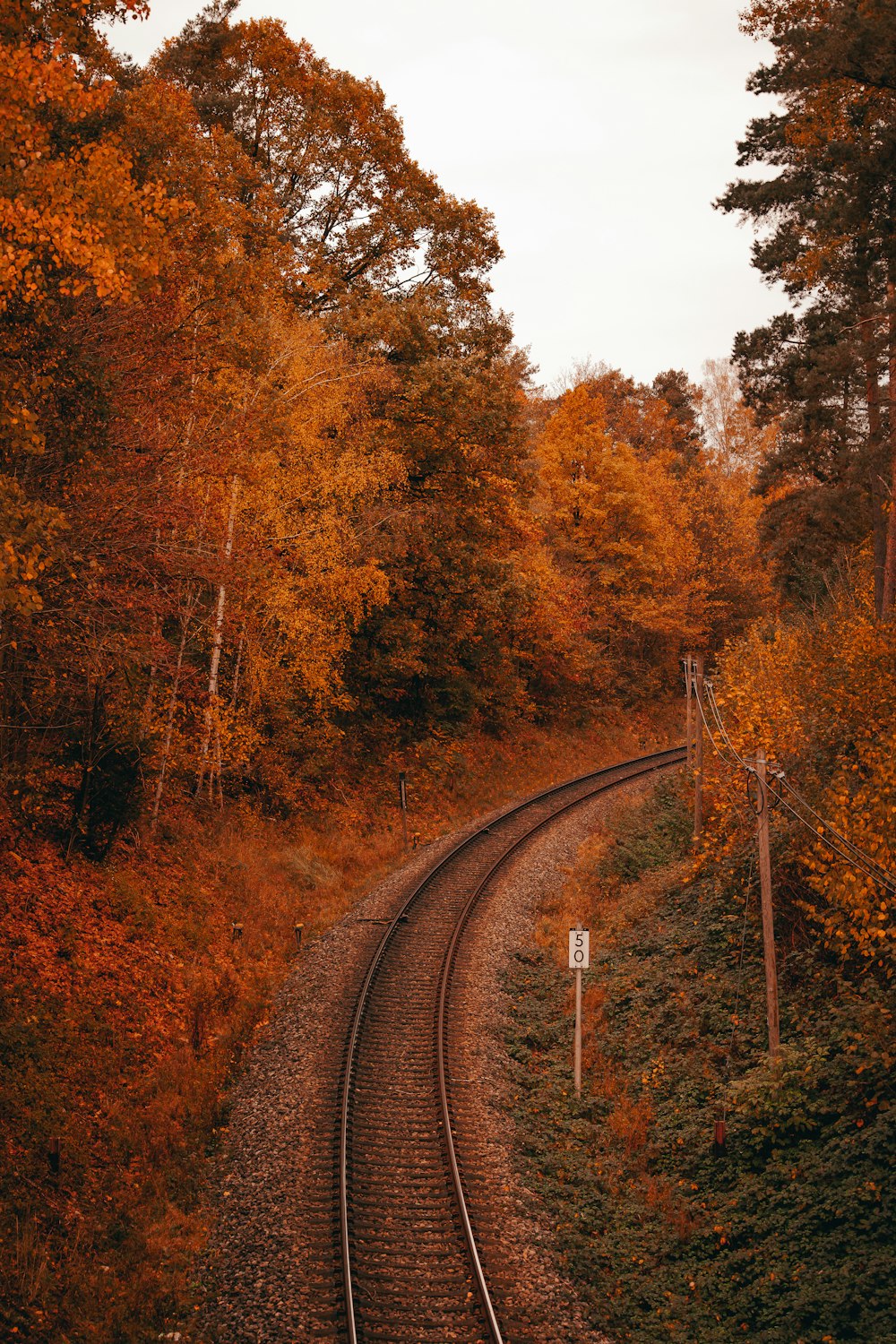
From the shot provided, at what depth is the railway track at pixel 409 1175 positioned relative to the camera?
296 inches

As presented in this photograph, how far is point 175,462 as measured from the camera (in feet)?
43.1

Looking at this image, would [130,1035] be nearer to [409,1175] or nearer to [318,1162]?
[318,1162]

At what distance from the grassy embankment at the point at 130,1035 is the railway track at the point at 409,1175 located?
5.02 feet

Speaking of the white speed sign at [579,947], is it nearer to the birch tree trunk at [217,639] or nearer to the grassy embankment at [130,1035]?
the grassy embankment at [130,1035]

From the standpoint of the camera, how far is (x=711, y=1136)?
32.3 feet

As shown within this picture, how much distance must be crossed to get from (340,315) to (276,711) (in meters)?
11.0

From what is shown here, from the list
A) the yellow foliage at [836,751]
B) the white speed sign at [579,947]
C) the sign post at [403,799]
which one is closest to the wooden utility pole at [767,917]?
the yellow foliage at [836,751]

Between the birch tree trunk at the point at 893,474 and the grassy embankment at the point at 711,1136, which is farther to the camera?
the birch tree trunk at the point at 893,474

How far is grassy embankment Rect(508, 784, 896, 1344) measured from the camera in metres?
7.60

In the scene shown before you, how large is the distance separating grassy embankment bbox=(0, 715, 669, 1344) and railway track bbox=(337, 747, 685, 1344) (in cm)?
153

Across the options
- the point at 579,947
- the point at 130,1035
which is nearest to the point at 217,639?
the point at 130,1035

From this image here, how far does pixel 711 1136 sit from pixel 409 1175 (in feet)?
10.9

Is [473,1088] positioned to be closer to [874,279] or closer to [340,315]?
[874,279]

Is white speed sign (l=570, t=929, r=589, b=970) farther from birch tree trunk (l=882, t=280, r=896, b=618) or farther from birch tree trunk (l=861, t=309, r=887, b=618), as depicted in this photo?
birch tree trunk (l=861, t=309, r=887, b=618)
